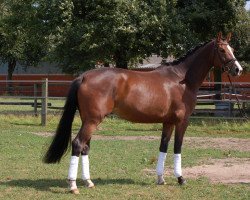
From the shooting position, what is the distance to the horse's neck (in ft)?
25.4

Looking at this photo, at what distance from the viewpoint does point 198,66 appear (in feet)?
25.6

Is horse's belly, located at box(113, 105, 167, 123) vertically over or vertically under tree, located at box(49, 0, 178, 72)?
under

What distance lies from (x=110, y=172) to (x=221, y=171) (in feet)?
6.58

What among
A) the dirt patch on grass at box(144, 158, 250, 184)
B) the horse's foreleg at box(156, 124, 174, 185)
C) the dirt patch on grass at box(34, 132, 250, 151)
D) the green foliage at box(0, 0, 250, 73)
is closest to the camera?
the horse's foreleg at box(156, 124, 174, 185)

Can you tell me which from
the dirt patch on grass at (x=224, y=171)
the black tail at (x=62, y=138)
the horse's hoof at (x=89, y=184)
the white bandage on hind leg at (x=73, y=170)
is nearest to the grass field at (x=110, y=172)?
the horse's hoof at (x=89, y=184)

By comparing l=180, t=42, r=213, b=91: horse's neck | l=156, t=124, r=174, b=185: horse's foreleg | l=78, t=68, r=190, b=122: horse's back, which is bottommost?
l=156, t=124, r=174, b=185: horse's foreleg

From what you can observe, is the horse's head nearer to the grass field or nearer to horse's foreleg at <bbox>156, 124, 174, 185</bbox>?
horse's foreleg at <bbox>156, 124, 174, 185</bbox>

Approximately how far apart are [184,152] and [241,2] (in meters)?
12.1

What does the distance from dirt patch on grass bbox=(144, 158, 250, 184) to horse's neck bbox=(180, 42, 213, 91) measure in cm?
159

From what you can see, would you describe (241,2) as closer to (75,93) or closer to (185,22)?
(185,22)

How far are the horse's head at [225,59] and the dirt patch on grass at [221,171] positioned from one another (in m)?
1.79

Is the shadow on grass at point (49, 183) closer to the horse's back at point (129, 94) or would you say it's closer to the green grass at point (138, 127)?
the horse's back at point (129, 94)

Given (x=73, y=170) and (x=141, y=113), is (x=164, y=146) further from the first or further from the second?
(x=73, y=170)

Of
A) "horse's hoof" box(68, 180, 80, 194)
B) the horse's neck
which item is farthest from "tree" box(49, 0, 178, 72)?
"horse's hoof" box(68, 180, 80, 194)
